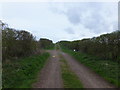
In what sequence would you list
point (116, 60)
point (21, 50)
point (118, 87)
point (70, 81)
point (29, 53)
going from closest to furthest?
point (118, 87)
point (70, 81)
point (116, 60)
point (21, 50)
point (29, 53)

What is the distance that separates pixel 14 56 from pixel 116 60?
10.2 meters

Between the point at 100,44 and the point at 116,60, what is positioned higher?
the point at 100,44

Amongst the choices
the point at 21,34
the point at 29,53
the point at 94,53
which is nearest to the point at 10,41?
the point at 21,34

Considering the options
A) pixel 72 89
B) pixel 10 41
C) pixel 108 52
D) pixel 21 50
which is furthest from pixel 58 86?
pixel 21 50

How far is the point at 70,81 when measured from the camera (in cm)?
1204

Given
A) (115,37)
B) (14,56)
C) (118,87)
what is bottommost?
(118,87)

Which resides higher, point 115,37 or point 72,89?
point 115,37

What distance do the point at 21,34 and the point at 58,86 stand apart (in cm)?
1555

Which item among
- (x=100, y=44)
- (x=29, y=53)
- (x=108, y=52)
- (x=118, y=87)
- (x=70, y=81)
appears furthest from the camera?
(x=29, y=53)

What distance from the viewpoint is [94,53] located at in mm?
25625

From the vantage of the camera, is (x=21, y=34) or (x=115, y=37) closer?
(x=115, y=37)

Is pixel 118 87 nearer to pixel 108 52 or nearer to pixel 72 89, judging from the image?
pixel 72 89

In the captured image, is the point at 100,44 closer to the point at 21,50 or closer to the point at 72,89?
the point at 21,50

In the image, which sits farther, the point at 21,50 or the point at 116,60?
the point at 21,50
